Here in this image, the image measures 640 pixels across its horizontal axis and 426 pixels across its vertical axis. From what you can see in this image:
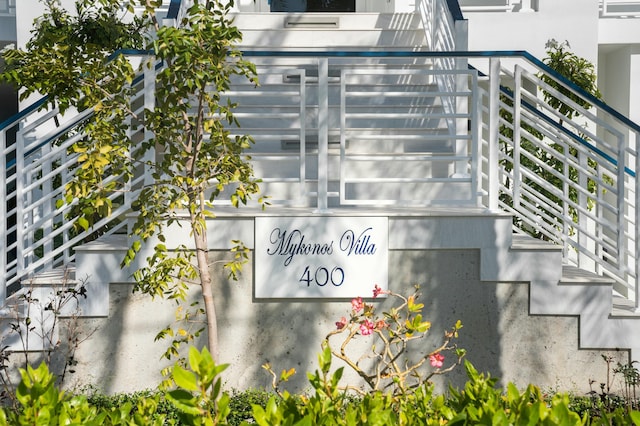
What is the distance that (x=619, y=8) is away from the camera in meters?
12.5

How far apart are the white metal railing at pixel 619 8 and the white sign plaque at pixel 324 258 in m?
7.04

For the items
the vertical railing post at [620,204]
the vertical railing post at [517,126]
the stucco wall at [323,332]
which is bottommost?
the stucco wall at [323,332]

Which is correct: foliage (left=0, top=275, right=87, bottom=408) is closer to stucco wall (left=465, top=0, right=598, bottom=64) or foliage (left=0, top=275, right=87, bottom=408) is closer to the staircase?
the staircase

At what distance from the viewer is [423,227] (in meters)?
6.03

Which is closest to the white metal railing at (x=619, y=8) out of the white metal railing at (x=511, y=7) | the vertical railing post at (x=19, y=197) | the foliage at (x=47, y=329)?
the white metal railing at (x=511, y=7)

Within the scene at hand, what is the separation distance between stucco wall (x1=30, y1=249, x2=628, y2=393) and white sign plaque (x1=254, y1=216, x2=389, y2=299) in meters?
0.10

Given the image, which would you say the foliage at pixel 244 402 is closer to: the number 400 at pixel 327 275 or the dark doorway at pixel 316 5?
the number 400 at pixel 327 275

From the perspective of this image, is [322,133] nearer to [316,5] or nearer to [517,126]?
[517,126]

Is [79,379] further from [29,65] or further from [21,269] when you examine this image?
[29,65]

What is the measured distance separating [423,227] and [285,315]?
3.57 ft

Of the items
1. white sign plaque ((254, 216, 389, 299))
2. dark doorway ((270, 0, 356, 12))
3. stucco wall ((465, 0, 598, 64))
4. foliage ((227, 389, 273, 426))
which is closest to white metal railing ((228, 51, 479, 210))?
white sign plaque ((254, 216, 389, 299))

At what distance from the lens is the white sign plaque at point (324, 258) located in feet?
19.6

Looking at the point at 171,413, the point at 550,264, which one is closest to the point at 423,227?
the point at 550,264

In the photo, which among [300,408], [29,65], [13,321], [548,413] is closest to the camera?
[548,413]
